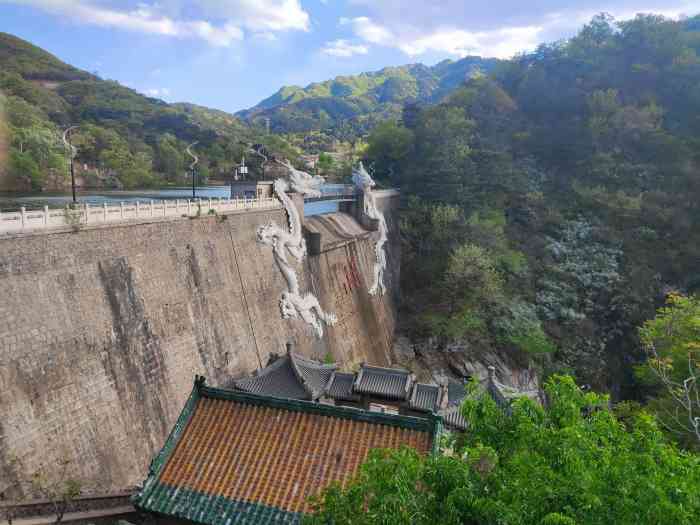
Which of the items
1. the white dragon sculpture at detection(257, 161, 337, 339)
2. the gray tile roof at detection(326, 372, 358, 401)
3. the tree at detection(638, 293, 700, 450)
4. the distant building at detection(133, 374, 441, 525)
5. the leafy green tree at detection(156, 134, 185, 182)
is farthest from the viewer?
the leafy green tree at detection(156, 134, 185, 182)

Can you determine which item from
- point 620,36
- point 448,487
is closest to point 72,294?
point 448,487

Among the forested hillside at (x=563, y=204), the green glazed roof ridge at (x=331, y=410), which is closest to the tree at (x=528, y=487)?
the green glazed roof ridge at (x=331, y=410)

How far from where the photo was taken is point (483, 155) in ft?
127

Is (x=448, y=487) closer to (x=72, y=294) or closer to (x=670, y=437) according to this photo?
(x=72, y=294)

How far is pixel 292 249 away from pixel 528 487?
17.4 metres

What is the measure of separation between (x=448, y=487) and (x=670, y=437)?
15061mm

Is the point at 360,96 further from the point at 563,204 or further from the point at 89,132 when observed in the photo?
the point at 89,132

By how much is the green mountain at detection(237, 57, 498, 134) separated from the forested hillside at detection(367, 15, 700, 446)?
201 ft

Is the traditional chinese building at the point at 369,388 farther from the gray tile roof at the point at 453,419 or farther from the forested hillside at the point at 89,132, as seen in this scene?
the forested hillside at the point at 89,132

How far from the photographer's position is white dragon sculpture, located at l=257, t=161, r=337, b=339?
20297 millimetres

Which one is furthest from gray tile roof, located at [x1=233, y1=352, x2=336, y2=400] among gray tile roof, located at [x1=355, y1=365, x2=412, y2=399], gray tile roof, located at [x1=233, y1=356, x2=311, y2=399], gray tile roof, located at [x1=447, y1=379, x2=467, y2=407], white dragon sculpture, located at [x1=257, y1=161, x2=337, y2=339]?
gray tile roof, located at [x1=447, y1=379, x2=467, y2=407]

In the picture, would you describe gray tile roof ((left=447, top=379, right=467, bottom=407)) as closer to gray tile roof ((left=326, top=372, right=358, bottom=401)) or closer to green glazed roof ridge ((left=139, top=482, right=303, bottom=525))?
gray tile roof ((left=326, top=372, right=358, bottom=401))

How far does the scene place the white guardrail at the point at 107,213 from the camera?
406 inches

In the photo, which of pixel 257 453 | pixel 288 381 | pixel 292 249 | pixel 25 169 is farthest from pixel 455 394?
pixel 25 169
